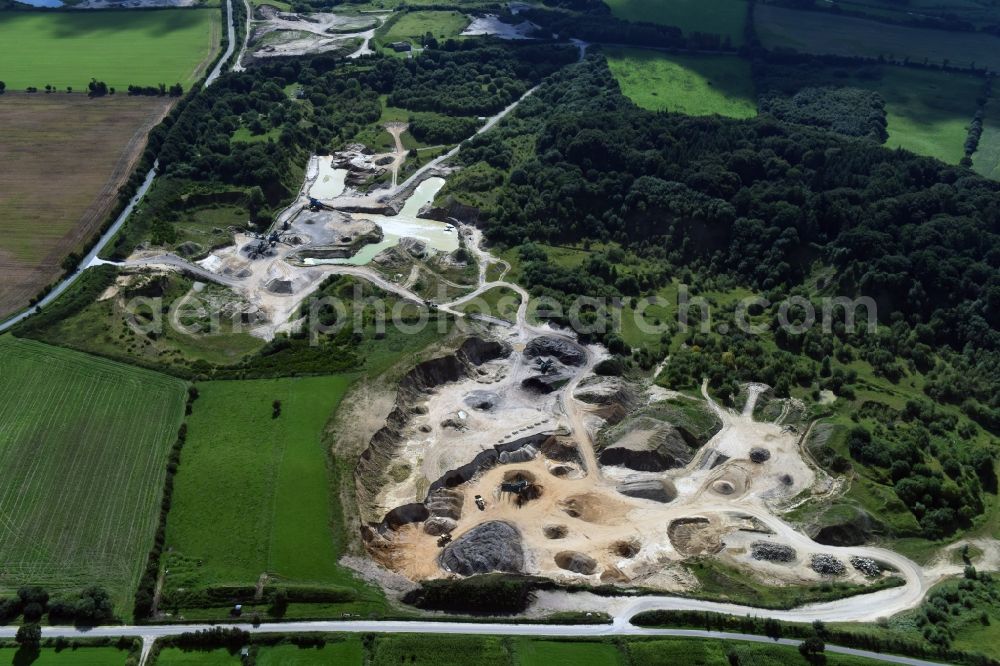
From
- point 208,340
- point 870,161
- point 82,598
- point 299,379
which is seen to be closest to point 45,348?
point 208,340

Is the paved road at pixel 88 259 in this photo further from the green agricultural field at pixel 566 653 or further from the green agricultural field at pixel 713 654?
the green agricultural field at pixel 713 654

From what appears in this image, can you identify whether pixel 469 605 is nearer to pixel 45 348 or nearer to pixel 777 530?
pixel 777 530

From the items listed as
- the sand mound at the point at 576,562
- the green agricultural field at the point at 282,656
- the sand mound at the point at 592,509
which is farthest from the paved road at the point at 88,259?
the sand mound at the point at 576,562

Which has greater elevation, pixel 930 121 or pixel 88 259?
pixel 930 121

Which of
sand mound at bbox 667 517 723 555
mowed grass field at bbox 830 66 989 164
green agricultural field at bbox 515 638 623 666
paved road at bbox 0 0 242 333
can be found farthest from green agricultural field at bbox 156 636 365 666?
mowed grass field at bbox 830 66 989 164

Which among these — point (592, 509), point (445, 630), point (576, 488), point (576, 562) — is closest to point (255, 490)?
point (445, 630)

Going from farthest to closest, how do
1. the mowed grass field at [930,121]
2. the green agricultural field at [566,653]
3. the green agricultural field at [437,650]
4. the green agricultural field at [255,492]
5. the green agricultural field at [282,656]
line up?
the mowed grass field at [930,121] → the green agricultural field at [255,492] → the green agricultural field at [566,653] → the green agricultural field at [437,650] → the green agricultural field at [282,656]

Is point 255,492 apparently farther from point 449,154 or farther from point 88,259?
point 449,154

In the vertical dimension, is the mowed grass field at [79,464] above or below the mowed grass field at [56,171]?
below
